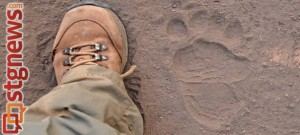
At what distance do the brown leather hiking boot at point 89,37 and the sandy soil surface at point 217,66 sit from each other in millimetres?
65

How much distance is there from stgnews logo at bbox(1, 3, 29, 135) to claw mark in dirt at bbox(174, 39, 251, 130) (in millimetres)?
598

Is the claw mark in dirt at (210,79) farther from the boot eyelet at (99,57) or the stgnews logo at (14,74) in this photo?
the stgnews logo at (14,74)

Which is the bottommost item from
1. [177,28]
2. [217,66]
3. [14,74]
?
[14,74]

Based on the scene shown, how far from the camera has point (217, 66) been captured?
1.48 m

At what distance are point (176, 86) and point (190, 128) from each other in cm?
16

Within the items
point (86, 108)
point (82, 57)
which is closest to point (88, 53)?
point (82, 57)

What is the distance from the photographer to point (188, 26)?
1.47 meters

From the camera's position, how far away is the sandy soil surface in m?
1.45

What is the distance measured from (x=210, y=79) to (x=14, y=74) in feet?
2.45

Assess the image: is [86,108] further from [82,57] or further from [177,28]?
[177,28]

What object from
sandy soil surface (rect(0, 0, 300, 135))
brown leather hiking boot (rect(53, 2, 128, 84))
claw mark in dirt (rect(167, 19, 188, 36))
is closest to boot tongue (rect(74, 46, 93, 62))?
brown leather hiking boot (rect(53, 2, 128, 84))

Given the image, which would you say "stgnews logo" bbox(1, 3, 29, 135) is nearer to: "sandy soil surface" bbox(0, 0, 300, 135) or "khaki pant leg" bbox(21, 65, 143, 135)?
"khaki pant leg" bbox(21, 65, 143, 135)

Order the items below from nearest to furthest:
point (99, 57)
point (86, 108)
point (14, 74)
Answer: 1. point (86, 108)
2. point (99, 57)
3. point (14, 74)

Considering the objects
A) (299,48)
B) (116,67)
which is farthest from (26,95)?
(299,48)
